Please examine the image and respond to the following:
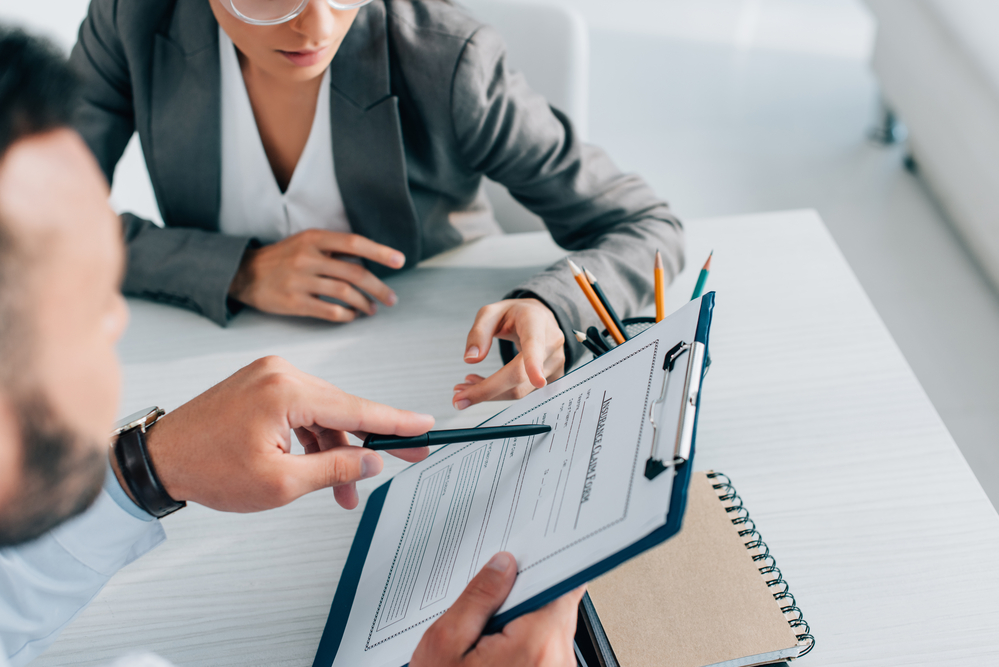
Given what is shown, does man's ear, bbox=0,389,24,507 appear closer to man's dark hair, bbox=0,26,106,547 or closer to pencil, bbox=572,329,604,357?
man's dark hair, bbox=0,26,106,547

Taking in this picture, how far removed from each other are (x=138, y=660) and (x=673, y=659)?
37cm

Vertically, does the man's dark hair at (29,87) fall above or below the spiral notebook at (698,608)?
above


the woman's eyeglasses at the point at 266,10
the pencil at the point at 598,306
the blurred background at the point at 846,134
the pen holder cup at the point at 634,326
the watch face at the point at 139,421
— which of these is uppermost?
the woman's eyeglasses at the point at 266,10

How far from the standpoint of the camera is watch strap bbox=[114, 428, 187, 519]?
629 millimetres

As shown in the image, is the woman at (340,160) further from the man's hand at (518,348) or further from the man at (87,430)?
the man at (87,430)

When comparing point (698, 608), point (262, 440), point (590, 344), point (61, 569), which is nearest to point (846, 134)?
point (590, 344)

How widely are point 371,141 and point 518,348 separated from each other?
0.33 meters

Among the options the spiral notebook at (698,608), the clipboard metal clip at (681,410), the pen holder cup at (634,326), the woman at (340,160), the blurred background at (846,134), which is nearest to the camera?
the clipboard metal clip at (681,410)

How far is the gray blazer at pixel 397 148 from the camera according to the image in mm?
875

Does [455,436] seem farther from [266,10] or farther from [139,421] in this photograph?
[266,10]

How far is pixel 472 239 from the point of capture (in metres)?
1.05

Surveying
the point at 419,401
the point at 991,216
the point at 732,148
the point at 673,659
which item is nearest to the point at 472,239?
the point at 419,401

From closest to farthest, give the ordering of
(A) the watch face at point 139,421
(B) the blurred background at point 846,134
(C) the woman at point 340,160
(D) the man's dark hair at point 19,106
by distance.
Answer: (D) the man's dark hair at point 19,106 < (A) the watch face at point 139,421 < (C) the woman at point 340,160 < (B) the blurred background at point 846,134

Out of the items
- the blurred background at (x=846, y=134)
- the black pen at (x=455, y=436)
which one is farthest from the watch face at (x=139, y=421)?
the blurred background at (x=846, y=134)
